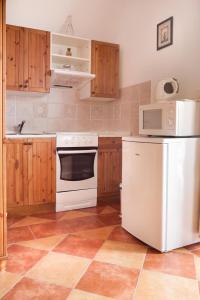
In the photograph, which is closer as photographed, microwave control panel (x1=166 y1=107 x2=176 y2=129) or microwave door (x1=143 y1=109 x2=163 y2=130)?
microwave control panel (x1=166 y1=107 x2=176 y2=129)

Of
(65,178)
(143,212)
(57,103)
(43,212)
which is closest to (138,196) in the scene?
(143,212)

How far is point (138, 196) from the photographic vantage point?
7.13 feet

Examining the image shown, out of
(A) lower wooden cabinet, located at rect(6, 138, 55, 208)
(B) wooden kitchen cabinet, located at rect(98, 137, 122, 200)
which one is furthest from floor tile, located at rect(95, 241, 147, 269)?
(B) wooden kitchen cabinet, located at rect(98, 137, 122, 200)

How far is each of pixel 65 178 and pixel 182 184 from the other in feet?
4.69

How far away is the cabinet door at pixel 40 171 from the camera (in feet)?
9.23

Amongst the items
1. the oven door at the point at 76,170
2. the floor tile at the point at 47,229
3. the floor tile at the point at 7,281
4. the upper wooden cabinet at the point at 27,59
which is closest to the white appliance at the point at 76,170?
the oven door at the point at 76,170

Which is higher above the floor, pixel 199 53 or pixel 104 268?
pixel 199 53

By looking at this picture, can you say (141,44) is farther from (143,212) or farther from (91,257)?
(91,257)

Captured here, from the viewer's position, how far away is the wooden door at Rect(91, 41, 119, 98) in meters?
3.45

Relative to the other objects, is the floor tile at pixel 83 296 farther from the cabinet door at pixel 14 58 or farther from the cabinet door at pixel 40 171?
the cabinet door at pixel 14 58

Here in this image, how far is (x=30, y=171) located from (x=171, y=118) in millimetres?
1619

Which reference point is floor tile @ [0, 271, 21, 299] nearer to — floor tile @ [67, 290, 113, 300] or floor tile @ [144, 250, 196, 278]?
floor tile @ [67, 290, 113, 300]

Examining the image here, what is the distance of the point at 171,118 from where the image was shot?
2.04 m

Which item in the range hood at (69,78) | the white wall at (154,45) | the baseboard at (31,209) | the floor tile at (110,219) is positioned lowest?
the floor tile at (110,219)
